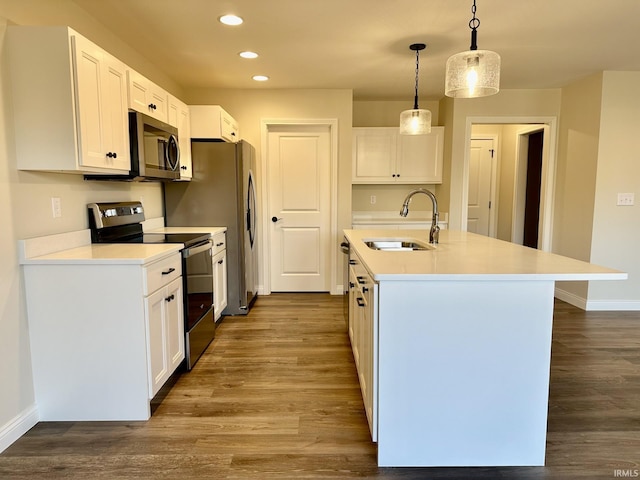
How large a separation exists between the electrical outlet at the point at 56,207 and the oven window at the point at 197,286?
2.47 feet

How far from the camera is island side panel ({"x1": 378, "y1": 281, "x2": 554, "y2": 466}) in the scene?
1.66 meters

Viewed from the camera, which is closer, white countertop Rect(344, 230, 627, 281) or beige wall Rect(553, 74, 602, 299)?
white countertop Rect(344, 230, 627, 281)

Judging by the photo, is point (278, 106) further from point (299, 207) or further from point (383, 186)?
point (383, 186)

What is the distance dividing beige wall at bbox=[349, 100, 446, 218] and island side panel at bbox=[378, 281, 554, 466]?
354 centimetres

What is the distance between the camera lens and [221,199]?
3.71 m

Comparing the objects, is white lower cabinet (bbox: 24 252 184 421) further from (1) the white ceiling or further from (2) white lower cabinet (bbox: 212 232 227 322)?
(1) the white ceiling

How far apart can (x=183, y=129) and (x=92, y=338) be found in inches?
82.6

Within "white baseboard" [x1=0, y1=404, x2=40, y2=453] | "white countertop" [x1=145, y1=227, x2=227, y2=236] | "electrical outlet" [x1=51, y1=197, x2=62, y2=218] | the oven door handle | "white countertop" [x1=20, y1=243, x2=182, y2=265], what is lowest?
"white baseboard" [x1=0, y1=404, x2=40, y2=453]

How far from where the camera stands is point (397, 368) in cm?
169

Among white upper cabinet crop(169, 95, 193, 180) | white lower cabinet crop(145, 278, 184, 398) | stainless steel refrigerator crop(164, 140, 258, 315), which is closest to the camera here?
white lower cabinet crop(145, 278, 184, 398)

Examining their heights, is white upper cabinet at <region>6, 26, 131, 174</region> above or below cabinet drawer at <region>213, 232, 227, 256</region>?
above

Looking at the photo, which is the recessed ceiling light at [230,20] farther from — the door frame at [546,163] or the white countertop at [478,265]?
the door frame at [546,163]

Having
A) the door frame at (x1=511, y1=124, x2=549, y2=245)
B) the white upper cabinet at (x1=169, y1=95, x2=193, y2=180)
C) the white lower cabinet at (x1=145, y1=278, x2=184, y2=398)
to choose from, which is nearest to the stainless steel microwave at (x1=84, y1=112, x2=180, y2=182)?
the white upper cabinet at (x1=169, y1=95, x2=193, y2=180)

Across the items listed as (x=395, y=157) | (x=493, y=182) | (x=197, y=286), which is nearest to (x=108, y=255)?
(x=197, y=286)
